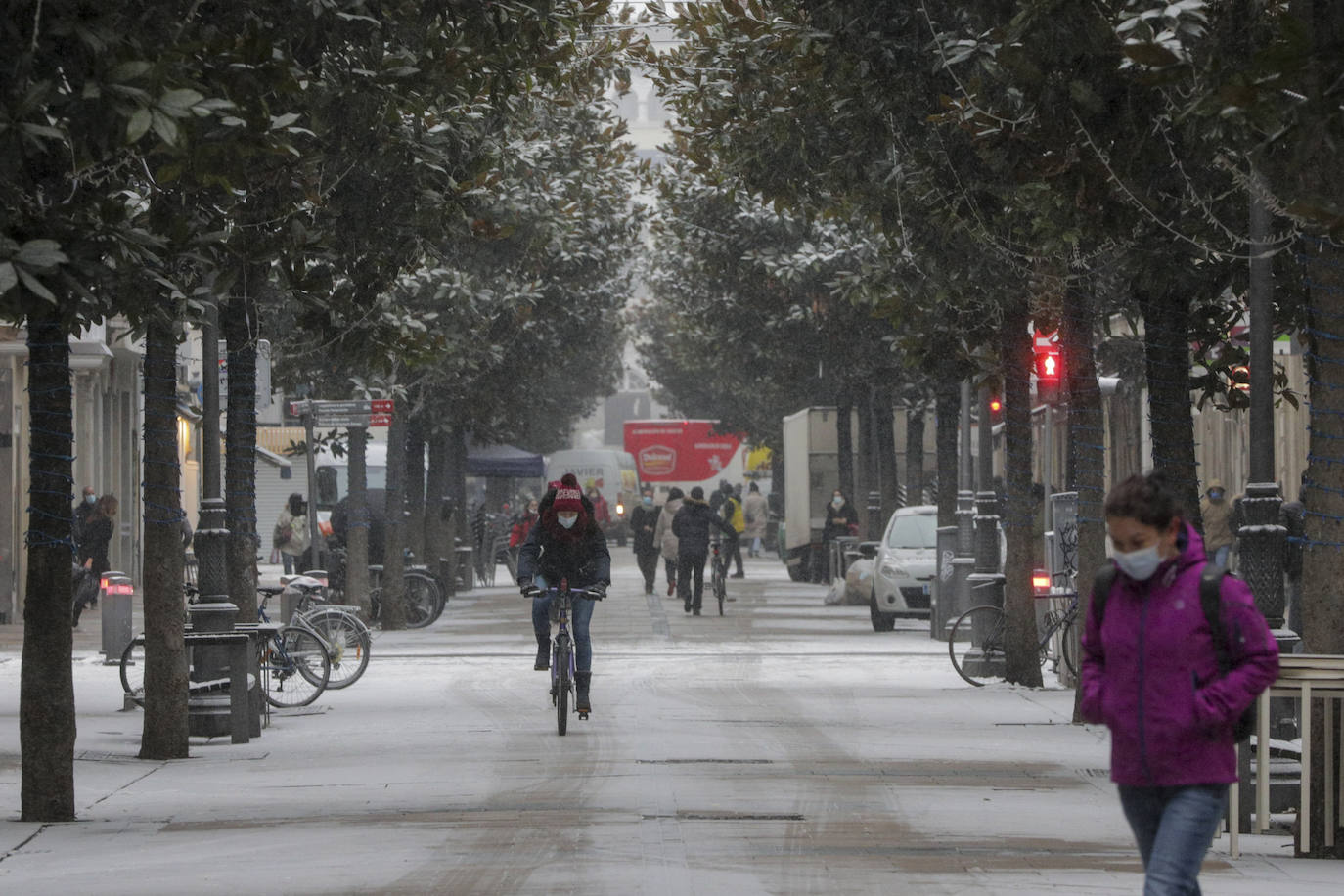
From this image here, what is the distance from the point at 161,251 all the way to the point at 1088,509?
8691 mm

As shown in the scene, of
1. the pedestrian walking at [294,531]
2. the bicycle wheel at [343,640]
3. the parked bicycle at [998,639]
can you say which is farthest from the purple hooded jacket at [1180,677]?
the pedestrian walking at [294,531]

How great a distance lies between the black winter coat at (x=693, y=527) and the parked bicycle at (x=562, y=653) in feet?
53.1

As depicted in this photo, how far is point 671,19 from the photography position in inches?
802

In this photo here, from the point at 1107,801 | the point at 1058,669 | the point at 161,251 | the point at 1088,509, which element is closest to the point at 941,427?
the point at 1058,669

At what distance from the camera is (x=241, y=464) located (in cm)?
1720

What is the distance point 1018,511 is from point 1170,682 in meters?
13.5

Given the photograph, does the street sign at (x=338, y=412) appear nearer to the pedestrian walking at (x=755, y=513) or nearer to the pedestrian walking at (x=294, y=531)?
the pedestrian walking at (x=294, y=531)

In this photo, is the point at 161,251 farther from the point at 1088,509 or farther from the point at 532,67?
the point at 1088,509

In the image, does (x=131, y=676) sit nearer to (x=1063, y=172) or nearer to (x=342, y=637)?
(x=342, y=637)

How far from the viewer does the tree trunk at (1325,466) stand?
10359 mm

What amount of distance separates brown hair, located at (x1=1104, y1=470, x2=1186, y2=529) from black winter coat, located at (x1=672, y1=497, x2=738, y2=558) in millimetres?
26411

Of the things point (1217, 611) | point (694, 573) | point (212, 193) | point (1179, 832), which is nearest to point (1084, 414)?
point (212, 193)

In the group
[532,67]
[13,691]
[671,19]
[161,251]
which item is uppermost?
[671,19]

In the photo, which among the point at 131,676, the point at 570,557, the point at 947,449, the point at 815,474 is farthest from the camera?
the point at 815,474
